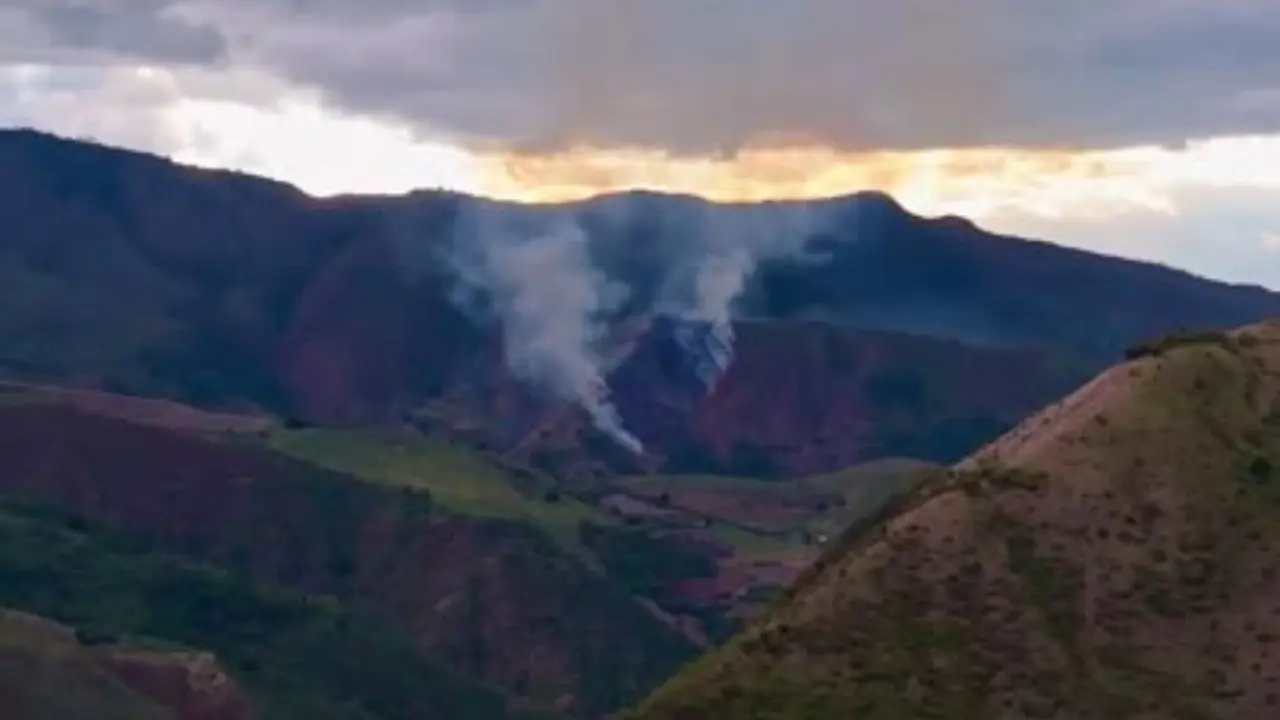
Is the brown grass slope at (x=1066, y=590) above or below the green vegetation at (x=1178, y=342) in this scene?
below

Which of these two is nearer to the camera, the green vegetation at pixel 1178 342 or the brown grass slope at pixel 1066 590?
the brown grass slope at pixel 1066 590

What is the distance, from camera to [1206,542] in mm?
133125

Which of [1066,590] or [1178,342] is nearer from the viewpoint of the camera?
[1066,590]

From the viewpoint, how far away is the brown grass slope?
12075 centimetres

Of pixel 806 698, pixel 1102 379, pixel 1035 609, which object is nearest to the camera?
pixel 806 698

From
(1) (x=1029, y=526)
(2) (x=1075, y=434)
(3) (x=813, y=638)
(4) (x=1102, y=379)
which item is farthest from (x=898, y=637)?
(4) (x=1102, y=379)

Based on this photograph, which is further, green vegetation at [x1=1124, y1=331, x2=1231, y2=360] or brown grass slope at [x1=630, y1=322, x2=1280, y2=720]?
green vegetation at [x1=1124, y1=331, x2=1231, y2=360]

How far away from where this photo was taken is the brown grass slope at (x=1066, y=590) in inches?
4754

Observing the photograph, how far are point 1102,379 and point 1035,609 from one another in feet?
83.6

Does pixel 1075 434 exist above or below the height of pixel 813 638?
above

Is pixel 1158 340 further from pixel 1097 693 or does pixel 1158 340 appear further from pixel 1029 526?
pixel 1097 693

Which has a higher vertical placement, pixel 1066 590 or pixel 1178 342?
pixel 1178 342

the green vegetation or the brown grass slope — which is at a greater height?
the green vegetation

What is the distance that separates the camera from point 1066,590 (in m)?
129
